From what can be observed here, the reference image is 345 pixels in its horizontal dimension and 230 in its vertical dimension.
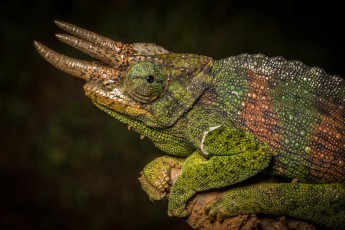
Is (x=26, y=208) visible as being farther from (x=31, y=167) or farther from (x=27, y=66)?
(x=27, y=66)

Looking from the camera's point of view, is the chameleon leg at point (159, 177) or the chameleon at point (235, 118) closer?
the chameleon at point (235, 118)

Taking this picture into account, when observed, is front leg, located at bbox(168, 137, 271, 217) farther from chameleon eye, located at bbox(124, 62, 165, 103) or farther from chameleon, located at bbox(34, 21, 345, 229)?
chameleon eye, located at bbox(124, 62, 165, 103)

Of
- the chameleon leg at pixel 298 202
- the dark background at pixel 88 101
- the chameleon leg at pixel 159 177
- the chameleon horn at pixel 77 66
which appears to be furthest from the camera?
the dark background at pixel 88 101

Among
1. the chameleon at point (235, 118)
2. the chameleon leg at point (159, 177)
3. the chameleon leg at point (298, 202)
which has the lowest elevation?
the chameleon leg at point (159, 177)

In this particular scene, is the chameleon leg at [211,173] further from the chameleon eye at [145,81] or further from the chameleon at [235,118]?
the chameleon eye at [145,81]

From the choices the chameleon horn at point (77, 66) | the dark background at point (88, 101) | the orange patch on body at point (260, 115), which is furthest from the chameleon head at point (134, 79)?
the dark background at point (88, 101)

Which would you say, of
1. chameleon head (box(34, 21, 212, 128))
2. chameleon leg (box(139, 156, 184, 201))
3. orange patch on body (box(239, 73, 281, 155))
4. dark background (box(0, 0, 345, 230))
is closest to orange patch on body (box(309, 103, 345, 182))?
orange patch on body (box(239, 73, 281, 155))

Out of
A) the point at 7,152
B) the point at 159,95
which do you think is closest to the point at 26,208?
the point at 7,152
